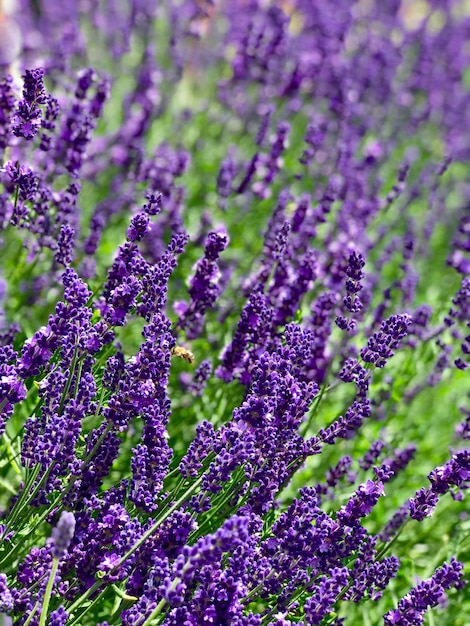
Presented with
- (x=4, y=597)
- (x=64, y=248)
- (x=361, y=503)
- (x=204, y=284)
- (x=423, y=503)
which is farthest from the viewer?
(x=204, y=284)

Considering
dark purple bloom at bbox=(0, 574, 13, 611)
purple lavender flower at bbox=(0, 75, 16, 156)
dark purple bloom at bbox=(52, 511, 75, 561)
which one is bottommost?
dark purple bloom at bbox=(0, 574, 13, 611)

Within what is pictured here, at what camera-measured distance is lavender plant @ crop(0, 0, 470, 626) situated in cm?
268

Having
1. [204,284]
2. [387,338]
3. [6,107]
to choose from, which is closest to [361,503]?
[387,338]

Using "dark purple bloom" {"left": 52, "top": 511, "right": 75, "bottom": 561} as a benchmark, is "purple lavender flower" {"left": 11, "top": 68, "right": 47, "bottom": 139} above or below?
above

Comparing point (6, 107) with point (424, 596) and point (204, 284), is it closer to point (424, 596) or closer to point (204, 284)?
point (204, 284)

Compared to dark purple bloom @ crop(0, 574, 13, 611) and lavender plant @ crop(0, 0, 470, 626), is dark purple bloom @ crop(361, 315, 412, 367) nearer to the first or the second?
lavender plant @ crop(0, 0, 470, 626)

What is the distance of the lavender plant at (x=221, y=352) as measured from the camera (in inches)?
105

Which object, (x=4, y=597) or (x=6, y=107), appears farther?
(x=6, y=107)

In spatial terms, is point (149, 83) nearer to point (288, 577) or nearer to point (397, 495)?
point (397, 495)

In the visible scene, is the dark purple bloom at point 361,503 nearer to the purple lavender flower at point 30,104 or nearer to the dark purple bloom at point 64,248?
the dark purple bloom at point 64,248

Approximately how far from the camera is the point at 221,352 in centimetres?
375

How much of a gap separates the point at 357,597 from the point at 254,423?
27.4 inches

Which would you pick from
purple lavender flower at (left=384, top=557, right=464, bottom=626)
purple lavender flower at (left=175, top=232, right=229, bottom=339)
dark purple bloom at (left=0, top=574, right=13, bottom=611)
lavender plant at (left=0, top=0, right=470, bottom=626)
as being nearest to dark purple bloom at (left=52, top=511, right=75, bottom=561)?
lavender plant at (left=0, top=0, right=470, bottom=626)

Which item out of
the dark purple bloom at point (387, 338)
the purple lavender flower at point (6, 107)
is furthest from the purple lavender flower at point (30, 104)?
the dark purple bloom at point (387, 338)
